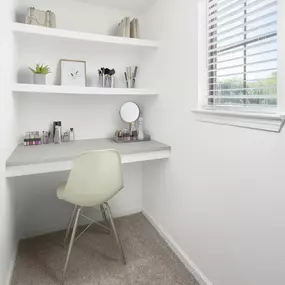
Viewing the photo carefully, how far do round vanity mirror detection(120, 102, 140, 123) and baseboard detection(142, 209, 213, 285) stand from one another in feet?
3.52

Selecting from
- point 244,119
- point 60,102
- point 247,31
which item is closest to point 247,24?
point 247,31

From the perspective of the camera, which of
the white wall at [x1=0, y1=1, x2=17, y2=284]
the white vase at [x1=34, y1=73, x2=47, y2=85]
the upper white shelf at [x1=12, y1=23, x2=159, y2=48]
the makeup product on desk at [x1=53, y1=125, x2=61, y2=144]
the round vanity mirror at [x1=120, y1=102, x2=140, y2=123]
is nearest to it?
the white wall at [x1=0, y1=1, x2=17, y2=284]

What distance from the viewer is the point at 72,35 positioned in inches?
75.3

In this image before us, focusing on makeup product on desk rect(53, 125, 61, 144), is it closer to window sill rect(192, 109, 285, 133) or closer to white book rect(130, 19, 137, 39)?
white book rect(130, 19, 137, 39)

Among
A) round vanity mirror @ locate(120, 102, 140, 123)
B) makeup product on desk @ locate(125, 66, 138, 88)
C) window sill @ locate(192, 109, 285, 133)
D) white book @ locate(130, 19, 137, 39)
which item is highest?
white book @ locate(130, 19, 137, 39)

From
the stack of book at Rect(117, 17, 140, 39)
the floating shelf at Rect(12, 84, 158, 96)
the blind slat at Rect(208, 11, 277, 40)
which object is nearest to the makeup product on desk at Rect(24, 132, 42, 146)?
the floating shelf at Rect(12, 84, 158, 96)

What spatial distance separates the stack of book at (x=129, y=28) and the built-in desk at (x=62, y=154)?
1.02 metres

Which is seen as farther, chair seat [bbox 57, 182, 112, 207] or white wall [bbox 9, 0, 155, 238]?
white wall [bbox 9, 0, 155, 238]

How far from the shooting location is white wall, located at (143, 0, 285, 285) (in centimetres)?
112

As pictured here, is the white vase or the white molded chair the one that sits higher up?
the white vase

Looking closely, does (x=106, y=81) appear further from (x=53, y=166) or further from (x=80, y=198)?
(x=80, y=198)

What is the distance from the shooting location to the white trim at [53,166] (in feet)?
5.29

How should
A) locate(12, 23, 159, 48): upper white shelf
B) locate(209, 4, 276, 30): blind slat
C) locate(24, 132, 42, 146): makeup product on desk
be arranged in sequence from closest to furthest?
1. locate(209, 4, 276, 30): blind slat
2. locate(12, 23, 159, 48): upper white shelf
3. locate(24, 132, 42, 146): makeup product on desk

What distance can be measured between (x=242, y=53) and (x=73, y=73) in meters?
1.51
